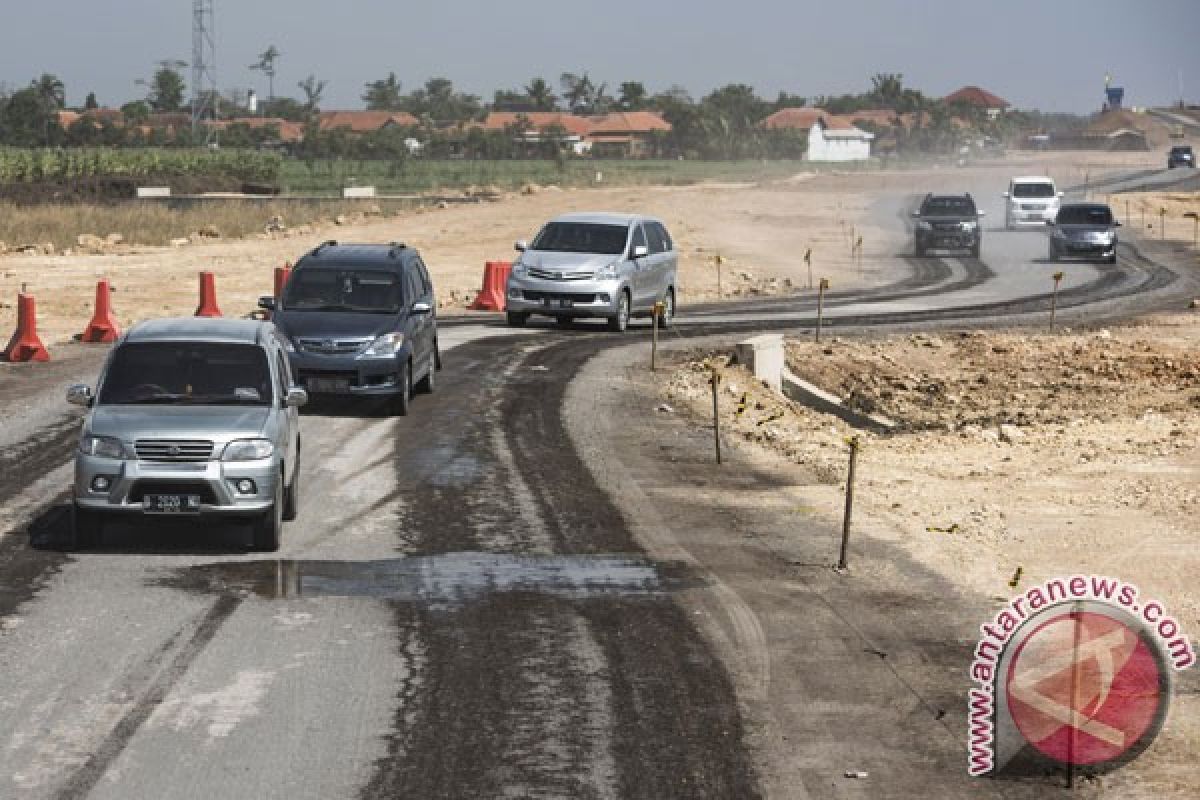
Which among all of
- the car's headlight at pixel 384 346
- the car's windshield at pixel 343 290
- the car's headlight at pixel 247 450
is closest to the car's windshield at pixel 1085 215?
the car's windshield at pixel 343 290

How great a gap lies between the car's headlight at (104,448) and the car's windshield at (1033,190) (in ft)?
201

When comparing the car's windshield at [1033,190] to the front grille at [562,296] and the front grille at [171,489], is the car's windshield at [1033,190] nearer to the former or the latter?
the front grille at [562,296]

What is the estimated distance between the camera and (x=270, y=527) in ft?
50.9

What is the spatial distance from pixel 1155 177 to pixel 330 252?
101 metres

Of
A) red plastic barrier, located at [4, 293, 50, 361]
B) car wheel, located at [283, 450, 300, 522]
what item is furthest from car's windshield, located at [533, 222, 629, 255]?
car wheel, located at [283, 450, 300, 522]

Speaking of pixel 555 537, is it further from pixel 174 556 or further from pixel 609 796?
pixel 609 796

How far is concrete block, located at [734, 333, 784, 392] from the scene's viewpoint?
96.8 feet

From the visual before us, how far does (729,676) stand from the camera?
1214 cm

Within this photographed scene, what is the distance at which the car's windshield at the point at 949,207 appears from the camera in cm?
6106

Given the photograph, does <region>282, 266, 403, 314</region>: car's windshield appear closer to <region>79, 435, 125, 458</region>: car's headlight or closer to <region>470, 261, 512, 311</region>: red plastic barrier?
<region>79, 435, 125, 458</region>: car's headlight

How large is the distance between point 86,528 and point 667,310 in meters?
22.4

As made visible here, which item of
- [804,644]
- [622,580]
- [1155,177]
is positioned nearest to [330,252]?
[622,580]

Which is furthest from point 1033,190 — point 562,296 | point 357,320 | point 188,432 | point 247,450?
point 188,432

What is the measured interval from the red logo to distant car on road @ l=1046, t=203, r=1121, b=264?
45.4m
